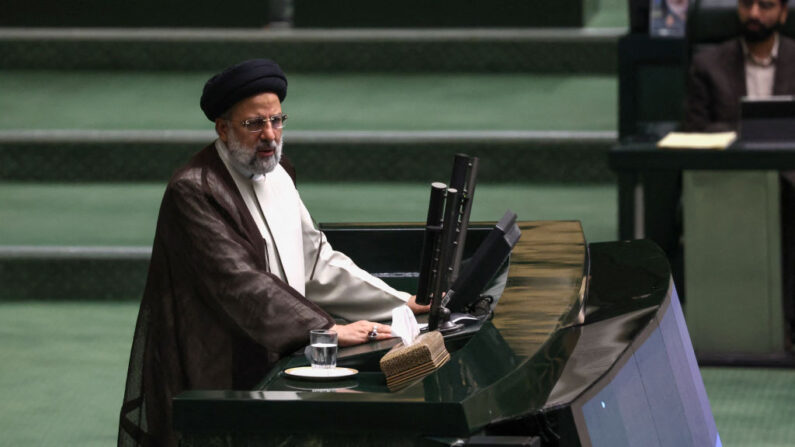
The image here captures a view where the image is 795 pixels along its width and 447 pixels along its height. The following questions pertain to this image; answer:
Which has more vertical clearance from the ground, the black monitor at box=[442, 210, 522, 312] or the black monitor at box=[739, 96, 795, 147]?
the black monitor at box=[442, 210, 522, 312]

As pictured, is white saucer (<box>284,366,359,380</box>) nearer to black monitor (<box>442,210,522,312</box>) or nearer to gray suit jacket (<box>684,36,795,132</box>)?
black monitor (<box>442,210,522,312</box>)

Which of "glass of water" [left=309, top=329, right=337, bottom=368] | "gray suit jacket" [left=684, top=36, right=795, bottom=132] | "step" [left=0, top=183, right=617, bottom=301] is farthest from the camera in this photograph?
"step" [left=0, top=183, right=617, bottom=301]

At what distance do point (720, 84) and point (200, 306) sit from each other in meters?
3.52

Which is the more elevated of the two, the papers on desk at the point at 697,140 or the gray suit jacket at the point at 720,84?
the gray suit jacket at the point at 720,84

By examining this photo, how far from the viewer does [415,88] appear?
753 centimetres

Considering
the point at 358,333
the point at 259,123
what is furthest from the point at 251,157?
the point at 358,333

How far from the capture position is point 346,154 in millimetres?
6809

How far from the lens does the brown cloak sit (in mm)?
2646

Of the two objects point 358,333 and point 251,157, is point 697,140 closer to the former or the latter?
point 251,157

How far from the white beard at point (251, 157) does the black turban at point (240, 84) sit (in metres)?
0.07

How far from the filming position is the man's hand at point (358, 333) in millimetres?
2549

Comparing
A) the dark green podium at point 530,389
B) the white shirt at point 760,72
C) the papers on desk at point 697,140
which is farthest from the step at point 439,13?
the dark green podium at point 530,389

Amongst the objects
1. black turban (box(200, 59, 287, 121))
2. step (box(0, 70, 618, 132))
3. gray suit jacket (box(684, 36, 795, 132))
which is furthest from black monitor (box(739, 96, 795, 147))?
black turban (box(200, 59, 287, 121))

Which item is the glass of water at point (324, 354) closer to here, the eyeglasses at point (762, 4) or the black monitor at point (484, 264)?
the black monitor at point (484, 264)
